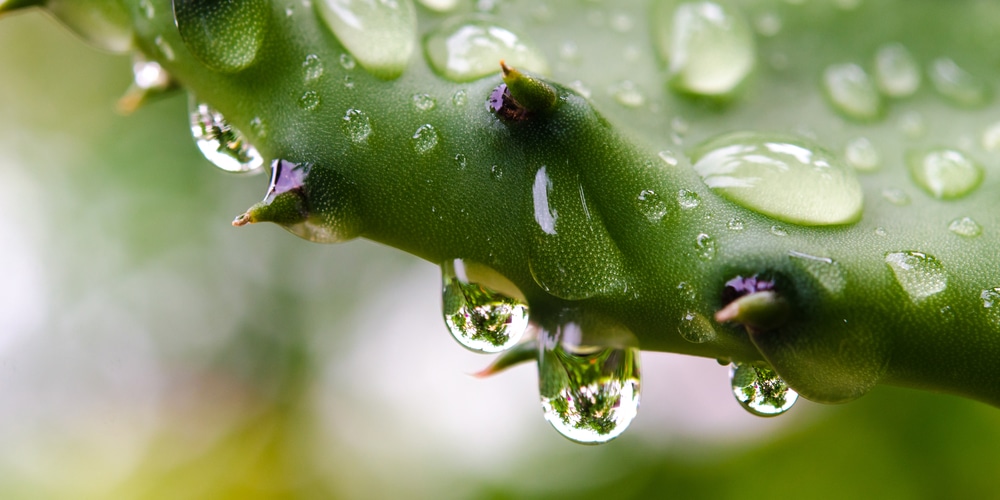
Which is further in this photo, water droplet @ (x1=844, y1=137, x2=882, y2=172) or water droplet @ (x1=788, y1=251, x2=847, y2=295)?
water droplet @ (x1=844, y1=137, x2=882, y2=172)

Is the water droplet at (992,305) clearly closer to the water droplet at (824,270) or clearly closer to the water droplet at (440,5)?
the water droplet at (824,270)

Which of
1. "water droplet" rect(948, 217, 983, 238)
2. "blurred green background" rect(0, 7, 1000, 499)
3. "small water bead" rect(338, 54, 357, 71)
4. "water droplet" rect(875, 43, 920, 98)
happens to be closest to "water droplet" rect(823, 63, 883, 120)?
"water droplet" rect(875, 43, 920, 98)

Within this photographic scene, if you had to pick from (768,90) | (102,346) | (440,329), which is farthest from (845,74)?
(102,346)

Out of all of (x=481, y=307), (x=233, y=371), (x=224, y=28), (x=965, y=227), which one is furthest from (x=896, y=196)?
(x=233, y=371)

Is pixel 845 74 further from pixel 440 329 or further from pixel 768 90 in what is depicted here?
pixel 440 329

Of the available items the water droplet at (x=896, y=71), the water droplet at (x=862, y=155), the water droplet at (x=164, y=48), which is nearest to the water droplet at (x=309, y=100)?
the water droplet at (x=164, y=48)

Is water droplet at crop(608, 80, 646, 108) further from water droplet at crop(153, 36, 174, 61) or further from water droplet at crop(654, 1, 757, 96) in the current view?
water droplet at crop(153, 36, 174, 61)
